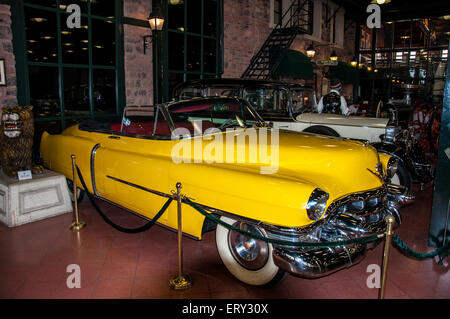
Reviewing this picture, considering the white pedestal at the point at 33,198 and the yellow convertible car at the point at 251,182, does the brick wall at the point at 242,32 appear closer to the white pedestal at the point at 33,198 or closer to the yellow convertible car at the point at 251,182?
the yellow convertible car at the point at 251,182

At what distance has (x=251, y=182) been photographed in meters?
2.84

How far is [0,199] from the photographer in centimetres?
461

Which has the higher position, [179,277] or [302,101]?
[302,101]

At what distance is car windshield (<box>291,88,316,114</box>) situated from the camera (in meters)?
6.93

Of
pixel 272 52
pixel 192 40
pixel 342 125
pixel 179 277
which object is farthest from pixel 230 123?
pixel 272 52

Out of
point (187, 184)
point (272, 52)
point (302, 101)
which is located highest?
point (272, 52)

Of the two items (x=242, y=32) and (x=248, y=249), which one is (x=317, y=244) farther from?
(x=242, y=32)

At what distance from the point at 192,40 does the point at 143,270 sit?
323 inches

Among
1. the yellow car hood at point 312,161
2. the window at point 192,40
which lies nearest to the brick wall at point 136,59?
the window at point 192,40

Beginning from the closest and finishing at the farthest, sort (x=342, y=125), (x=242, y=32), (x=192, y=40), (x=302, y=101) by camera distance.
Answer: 1. (x=342, y=125)
2. (x=302, y=101)
3. (x=192, y=40)
4. (x=242, y=32)

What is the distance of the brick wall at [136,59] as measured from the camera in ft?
26.8

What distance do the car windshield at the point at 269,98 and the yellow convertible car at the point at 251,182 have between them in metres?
2.48
